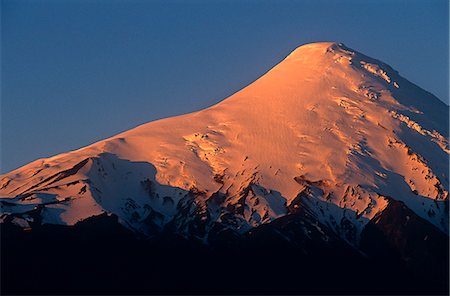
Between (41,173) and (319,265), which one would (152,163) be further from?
(319,265)

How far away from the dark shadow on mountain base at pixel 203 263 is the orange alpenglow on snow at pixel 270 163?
8.79 ft

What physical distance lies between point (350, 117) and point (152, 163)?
3106 cm

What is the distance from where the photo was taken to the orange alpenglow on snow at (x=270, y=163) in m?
143

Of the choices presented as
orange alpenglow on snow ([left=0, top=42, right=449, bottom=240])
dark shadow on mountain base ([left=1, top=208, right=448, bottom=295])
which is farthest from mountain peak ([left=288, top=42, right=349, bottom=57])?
dark shadow on mountain base ([left=1, top=208, right=448, bottom=295])

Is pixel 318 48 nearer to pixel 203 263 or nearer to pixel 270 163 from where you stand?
pixel 270 163

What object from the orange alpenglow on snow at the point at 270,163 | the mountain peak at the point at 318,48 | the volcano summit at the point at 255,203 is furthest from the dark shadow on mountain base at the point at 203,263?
the mountain peak at the point at 318,48

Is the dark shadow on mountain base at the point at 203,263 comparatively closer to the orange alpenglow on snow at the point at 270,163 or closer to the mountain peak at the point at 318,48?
the orange alpenglow on snow at the point at 270,163

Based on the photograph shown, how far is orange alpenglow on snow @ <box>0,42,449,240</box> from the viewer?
14275 centimetres

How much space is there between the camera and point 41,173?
15625 cm

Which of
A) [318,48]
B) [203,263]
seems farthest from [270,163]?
[318,48]

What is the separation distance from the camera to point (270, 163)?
491 ft

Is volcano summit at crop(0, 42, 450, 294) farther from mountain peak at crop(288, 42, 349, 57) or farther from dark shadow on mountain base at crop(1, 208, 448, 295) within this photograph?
mountain peak at crop(288, 42, 349, 57)

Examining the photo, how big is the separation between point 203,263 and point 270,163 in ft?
67.0

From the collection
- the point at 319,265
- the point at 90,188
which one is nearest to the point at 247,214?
the point at 319,265
